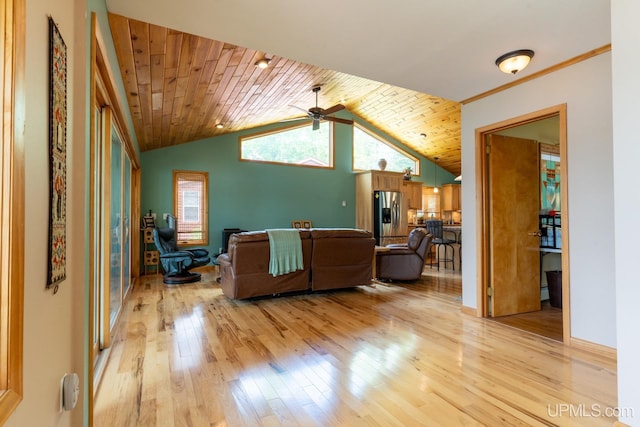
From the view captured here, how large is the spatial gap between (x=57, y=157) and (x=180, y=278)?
14.5 feet

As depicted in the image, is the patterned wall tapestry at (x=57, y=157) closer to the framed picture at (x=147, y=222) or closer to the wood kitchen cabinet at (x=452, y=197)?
the framed picture at (x=147, y=222)

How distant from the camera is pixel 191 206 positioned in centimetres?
651

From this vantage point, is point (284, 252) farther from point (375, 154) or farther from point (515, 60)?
point (375, 154)

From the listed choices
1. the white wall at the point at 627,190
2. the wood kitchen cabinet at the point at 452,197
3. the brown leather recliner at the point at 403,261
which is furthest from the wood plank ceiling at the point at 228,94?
the brown leather recliner at the point at 403,261

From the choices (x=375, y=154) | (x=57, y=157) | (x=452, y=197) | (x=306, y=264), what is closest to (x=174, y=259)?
(x=306, y=264)

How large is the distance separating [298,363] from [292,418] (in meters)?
0.62

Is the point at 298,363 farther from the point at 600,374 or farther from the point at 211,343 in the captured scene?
the point at 600,374

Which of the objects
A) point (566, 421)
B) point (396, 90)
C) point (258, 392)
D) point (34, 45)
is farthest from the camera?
point (396, 90)

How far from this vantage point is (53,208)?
105 centimetres

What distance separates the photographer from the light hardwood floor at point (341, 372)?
66.3 inches

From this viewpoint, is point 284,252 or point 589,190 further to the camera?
point 284,252

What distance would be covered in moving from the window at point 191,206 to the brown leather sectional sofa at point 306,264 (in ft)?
8.42

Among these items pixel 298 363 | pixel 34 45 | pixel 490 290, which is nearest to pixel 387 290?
pixel 490 290

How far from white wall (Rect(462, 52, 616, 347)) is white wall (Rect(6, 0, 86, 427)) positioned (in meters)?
3.45
